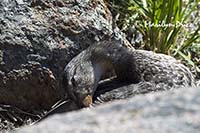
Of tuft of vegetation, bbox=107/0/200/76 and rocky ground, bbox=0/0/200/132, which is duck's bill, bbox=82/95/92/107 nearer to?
rocky ground, bbox=0/0/200/132

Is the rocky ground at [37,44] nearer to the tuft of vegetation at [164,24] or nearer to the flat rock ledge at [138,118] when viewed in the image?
the tuft of vegetation at [164,24]

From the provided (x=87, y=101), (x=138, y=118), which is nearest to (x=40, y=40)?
(x=87, y=101)

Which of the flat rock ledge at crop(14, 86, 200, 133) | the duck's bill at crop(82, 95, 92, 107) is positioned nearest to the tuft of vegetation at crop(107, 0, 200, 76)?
the duck's bill at crop(82, 95, 92, 107)

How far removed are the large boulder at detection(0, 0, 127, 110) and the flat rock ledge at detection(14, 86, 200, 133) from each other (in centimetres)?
330

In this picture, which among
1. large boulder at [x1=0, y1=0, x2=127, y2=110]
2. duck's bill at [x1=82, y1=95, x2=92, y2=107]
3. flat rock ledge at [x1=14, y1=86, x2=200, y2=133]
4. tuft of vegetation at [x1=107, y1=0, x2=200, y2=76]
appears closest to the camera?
flat rock ledge at [x1=14, y1=86, x2=200, y2=133]

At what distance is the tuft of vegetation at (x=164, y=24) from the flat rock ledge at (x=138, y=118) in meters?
4.17

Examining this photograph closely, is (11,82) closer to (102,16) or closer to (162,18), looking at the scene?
(102,16)

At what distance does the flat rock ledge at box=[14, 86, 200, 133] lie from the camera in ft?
6.11

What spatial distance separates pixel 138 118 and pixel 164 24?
4.28 meters

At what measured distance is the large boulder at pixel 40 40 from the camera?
205 inches

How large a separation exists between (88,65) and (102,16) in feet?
3.15

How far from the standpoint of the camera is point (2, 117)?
5.32 meters

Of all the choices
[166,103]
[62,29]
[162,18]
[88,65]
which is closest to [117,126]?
[166,103]

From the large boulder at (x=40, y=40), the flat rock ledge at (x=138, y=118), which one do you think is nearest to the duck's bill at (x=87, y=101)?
the large boulder at (x=40, y=40)
